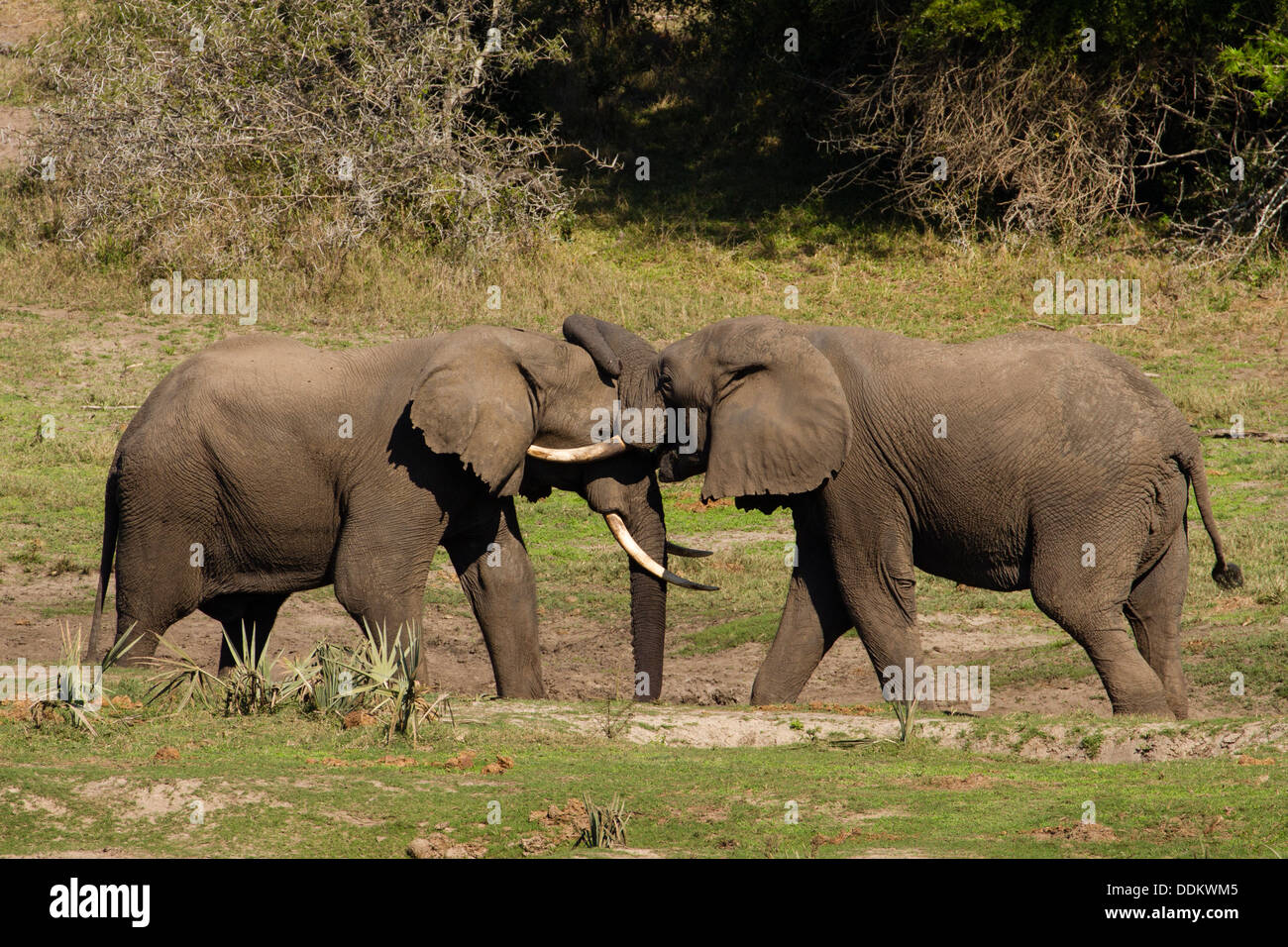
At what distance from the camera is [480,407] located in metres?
11.2

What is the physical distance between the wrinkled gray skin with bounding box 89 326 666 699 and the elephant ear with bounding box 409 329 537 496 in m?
0.01

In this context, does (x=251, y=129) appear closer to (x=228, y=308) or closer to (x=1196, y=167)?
(x=228, y=308)

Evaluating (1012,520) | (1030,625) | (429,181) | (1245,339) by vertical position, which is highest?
(429,181)

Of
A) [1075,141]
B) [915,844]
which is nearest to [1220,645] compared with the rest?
[915,844]

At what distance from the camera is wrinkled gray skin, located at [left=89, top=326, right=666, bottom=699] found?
1138cm

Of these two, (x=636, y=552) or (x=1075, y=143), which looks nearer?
(x=636, y=552)

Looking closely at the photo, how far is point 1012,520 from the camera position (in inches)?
429

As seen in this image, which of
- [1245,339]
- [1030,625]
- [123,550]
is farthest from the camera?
[1245,339]

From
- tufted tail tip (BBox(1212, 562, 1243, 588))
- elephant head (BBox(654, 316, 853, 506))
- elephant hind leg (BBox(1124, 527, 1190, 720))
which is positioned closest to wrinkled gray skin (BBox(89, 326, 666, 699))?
elephant head (BBox(654, 316, 853, 506))

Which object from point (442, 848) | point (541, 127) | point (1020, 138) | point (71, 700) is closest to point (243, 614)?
point (71, 700)

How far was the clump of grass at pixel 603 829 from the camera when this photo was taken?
7.61 m

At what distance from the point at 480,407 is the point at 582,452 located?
2.69ft

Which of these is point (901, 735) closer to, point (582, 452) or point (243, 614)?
point (582, 452)

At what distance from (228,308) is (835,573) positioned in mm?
12557
